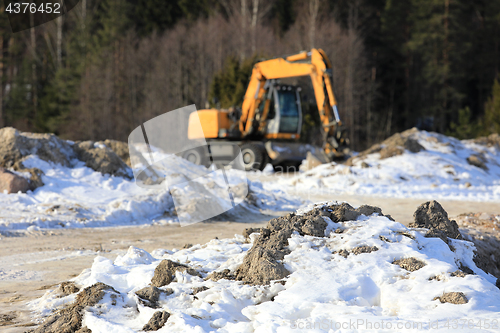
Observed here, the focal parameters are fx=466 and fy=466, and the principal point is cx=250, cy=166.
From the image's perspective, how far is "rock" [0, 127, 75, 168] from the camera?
9406 mm

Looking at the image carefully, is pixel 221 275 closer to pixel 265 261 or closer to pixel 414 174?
pixel 265 261

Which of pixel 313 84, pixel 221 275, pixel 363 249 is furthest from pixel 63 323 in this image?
pixel 313 84

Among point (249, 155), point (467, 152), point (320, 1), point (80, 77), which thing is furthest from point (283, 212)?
point (320, 1)

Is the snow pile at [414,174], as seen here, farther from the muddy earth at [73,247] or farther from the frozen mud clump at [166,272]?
the frozen mud clump at [166,272]

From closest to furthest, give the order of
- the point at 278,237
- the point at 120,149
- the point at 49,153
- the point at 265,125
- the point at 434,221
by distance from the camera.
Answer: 1. the point at 278,237
2. the point at 434,221
3. the point at 49,153
4. the point at 120,149
5. the point at 265,125

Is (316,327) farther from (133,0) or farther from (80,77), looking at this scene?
(133,0)

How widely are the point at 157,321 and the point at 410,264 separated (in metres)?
2.16

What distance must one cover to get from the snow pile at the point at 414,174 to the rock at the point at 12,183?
6.67m

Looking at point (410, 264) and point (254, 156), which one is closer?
point (410, 264)

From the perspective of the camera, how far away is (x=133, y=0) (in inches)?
1447

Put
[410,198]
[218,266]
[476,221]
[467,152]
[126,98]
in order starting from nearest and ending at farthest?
[218,266] < [476,221] < [410,198] < [467,152] < [126,98]

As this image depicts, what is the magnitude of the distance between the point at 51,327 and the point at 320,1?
32607 millimetres

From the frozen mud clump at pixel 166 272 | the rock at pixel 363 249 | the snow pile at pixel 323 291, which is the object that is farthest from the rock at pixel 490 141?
the frozen mud clump at pixel 166 272

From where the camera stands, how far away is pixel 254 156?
16328mm
